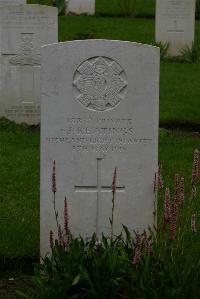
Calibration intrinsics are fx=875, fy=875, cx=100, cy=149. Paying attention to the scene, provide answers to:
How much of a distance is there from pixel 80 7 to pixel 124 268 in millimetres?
15387

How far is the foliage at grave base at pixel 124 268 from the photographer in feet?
15.8

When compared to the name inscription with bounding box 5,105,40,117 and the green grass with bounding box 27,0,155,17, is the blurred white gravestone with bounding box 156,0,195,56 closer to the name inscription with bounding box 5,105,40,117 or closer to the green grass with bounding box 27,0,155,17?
the green grass with bounding box 27,0,155,17

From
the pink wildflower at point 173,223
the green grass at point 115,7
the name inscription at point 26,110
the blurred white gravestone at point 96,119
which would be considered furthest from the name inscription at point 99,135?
the green grass at point 115,7

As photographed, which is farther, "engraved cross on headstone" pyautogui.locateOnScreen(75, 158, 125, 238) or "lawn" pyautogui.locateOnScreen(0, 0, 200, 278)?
"lawn" pyautogui.locateOnScreen(0, 0, 200, 278)

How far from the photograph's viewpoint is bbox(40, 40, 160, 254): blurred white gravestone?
5.46 meters

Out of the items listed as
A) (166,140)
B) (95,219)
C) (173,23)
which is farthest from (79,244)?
(173,23)

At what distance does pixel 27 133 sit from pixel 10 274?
428 cm

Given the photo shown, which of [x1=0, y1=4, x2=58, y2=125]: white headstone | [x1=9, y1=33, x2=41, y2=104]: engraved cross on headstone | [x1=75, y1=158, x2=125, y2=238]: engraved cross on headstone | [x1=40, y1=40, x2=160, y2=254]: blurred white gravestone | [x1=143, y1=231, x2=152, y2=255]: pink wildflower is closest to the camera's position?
[x1=143, y1=231, x2=152, y2=255]: pink wildflower

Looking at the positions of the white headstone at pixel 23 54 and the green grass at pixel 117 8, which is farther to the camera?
the green grass at pixel 117 8

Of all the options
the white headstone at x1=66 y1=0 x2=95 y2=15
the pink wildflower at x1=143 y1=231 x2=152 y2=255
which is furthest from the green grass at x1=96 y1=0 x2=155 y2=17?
the pink wildflower at x1=143 y1=231 x2=152 y2=255

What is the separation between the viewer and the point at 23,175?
8016 mm

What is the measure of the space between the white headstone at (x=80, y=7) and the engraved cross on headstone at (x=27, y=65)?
9.61m

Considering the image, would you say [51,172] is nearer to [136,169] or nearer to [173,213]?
[136,169]

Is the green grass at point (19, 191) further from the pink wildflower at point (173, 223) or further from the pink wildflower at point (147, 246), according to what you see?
the pink wildflower at point (173, 223)
